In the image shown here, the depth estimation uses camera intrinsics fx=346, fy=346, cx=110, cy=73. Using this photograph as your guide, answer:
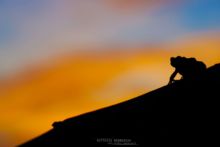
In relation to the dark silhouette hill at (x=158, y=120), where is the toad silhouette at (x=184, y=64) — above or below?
above

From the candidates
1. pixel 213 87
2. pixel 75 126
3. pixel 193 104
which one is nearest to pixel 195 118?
pixel 193 104

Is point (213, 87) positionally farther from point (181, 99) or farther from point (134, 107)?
point (134, 107)

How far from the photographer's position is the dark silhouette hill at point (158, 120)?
14.6 feet

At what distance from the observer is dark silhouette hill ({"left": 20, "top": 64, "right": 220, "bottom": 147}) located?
14.6 ft

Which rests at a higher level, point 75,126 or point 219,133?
point 75,126

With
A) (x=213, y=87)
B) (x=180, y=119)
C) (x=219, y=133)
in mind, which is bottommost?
(x=219, y=133)

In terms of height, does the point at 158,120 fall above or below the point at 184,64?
below

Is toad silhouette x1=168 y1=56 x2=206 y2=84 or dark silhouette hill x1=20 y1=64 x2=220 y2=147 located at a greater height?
toad silhouette x1=168 y1=56 x2=206 y2=84

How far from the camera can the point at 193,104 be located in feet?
14.9

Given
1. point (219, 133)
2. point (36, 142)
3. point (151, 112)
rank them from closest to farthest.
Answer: point (219, 133) → point (151, 112) → point (36, 142)

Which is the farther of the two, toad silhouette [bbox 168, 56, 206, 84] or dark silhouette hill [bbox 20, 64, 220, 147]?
toad silhouette [bbox 168, 56, 206, 84]

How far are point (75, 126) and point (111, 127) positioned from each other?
0.50 meters

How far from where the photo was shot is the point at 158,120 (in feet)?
15.3

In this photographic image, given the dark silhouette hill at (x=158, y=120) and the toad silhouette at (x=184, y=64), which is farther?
the toad silhouette at (x=184, y=64)
